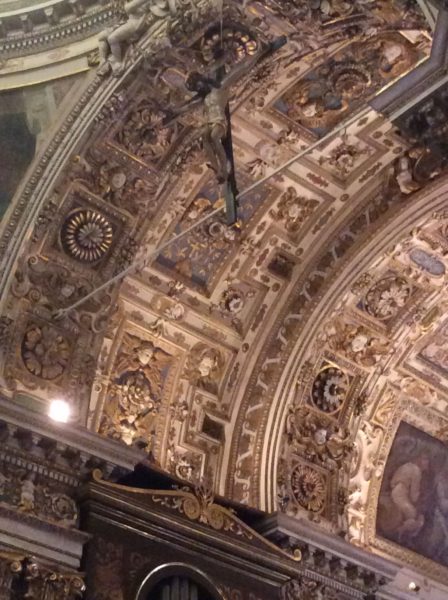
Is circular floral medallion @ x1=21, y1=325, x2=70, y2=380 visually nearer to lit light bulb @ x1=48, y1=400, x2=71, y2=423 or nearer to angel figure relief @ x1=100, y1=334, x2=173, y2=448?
lit light bulb @ x1=48, y1=400, x2=71, y2=423

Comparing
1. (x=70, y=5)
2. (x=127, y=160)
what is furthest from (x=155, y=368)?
(x=70, y=5)

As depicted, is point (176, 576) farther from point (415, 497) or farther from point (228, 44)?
point (228, 44)

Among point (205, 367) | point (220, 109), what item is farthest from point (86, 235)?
point (205, 367)

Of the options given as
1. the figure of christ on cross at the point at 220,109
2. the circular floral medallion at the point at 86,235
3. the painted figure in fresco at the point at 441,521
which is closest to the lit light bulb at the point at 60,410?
the circular floral medallion at the point at 86,235

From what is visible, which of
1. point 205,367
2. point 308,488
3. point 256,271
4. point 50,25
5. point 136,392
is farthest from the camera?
point 308,488

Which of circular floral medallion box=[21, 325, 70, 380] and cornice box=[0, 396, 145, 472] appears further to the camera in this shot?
circular floral medallion box=[21, 325, 70, 380]

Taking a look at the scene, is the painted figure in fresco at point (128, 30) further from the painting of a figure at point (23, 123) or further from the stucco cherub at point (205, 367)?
the stucco cherub at point (205, 367)

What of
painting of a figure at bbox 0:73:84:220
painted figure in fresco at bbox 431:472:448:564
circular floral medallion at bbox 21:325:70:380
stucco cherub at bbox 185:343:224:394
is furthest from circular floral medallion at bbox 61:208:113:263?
painted figure in fresco at bbox 431:472:448:564

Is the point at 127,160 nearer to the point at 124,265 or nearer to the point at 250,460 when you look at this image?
the point at 124,265
